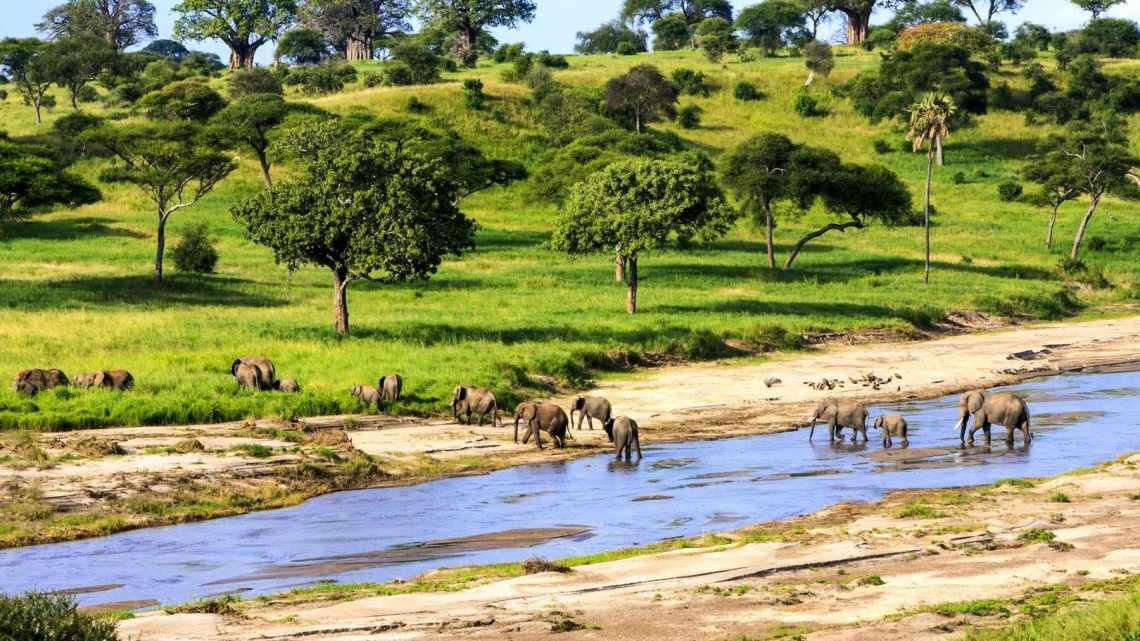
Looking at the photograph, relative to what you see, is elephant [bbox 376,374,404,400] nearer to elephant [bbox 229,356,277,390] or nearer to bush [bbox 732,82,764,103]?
elephant [bbox 229,356,277,390]

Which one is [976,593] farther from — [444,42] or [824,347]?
[444,42]

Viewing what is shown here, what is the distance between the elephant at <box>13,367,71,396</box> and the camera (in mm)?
33062

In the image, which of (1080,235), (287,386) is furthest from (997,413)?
(1080,235)

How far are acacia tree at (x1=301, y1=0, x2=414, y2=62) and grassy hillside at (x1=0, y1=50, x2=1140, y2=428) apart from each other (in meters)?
57.0

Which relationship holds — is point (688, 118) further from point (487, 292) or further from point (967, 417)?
point (967, 417)

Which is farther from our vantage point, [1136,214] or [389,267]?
[1136,214]

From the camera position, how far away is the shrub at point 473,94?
117m

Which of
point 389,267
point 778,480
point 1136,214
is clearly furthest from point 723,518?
point 1136,214

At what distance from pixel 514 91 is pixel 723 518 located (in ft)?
334

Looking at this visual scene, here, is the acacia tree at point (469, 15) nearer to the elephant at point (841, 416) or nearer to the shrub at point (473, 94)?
the shrub at point (473, 94)

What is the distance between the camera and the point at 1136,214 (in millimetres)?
100062

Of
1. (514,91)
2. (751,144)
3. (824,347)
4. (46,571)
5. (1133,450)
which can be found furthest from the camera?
(514,91)

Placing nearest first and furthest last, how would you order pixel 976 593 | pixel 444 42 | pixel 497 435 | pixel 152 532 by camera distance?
pixel 976 593, pixel 152 532, pixel 497 435, pixel 444 42

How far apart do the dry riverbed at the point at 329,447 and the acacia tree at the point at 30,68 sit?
8614 cm
